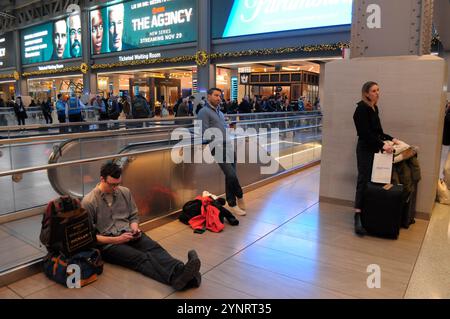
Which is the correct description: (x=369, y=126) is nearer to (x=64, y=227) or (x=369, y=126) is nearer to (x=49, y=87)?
(x=64, y=227)

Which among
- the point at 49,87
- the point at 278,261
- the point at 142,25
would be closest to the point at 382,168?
the point at 278,261

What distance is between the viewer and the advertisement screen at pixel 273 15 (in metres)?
16.7

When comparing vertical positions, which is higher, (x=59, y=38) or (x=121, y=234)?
(x=59, y=38)

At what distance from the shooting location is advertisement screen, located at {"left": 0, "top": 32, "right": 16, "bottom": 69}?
3508 cm

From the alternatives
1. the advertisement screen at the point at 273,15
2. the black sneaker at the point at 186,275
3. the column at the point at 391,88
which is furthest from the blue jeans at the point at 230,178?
the advertisement screen at the point at 273,15

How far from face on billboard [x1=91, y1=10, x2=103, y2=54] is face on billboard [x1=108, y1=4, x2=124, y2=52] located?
94 cm

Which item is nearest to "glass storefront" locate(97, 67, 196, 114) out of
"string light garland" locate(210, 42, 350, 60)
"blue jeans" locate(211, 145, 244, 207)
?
"string light garland" locate(210, 42, 350, 60)

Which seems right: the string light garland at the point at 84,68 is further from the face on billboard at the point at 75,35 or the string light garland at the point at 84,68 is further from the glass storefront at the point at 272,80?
the glass storefront at the point at 272,80

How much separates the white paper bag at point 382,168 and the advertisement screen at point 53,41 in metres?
27.7

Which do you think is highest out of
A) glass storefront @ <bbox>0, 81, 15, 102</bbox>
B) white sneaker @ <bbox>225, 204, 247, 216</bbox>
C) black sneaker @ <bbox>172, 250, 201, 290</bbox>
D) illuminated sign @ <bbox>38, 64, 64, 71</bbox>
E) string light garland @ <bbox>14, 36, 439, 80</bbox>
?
illuminated sign @ <bbox>38, 64, 64, 71</bbox>

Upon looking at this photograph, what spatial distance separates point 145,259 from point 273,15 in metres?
17.4

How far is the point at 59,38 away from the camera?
1184 inches

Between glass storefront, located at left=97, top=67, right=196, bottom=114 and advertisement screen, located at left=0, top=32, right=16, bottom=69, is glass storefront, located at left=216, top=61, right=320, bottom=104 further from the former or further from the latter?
advertisement screen, located at left=0, top=32, right=16, bottom=69
